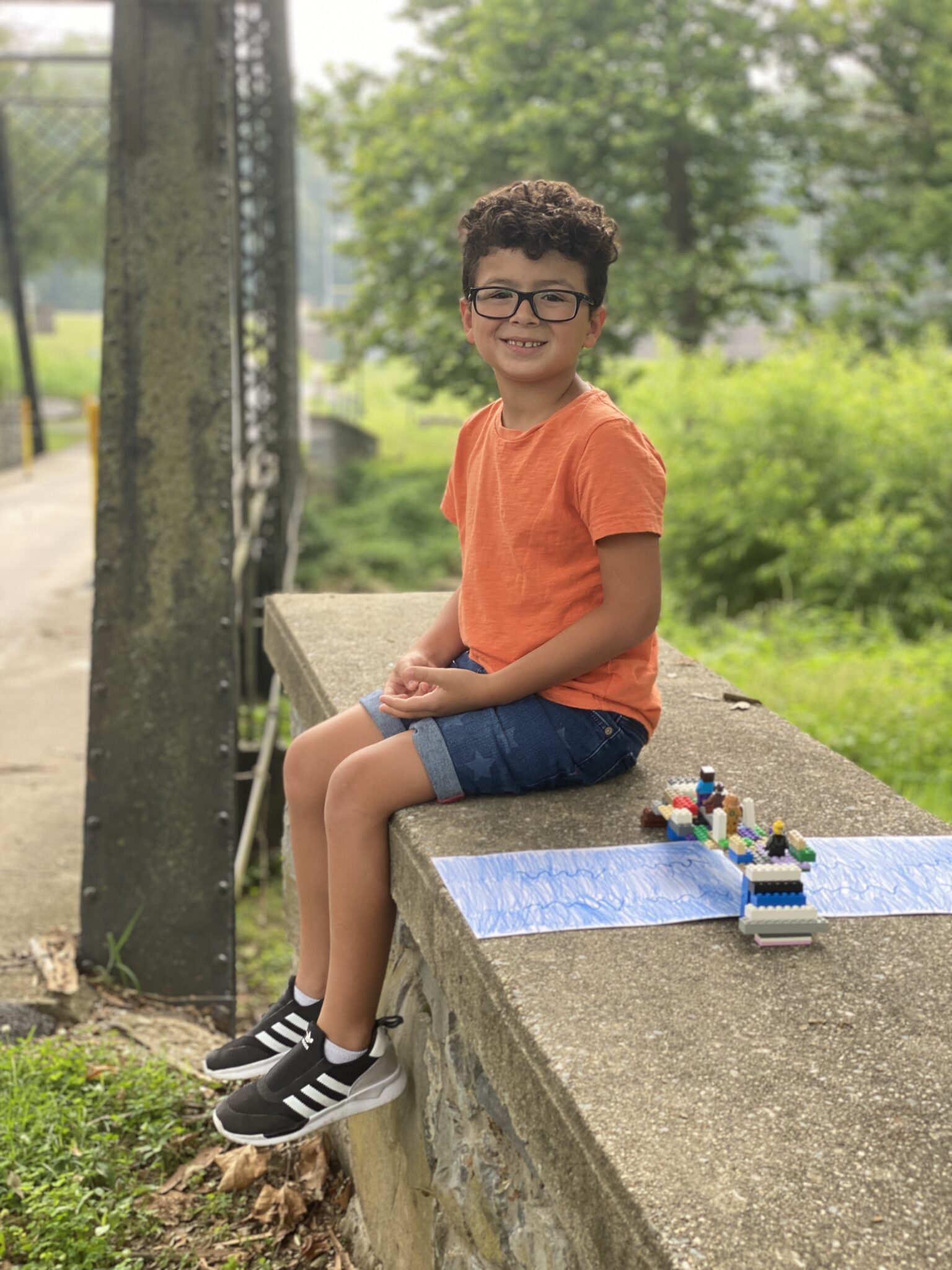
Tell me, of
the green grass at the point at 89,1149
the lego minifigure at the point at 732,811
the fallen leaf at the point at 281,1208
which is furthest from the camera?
the fallen leaf at the point at 281,1208

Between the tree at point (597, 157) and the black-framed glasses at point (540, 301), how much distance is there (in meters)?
15.5

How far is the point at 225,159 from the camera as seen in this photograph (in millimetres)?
4422

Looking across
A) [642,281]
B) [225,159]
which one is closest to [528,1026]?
[225,159]

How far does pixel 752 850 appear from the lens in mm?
1992

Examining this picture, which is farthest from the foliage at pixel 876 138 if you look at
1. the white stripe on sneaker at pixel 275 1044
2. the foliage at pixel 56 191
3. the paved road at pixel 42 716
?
the foliage at pixel 56 191

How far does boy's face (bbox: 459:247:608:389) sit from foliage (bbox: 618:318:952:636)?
841 cm

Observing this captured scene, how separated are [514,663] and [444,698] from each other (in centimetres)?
14

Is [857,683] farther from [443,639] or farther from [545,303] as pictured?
[545,303]

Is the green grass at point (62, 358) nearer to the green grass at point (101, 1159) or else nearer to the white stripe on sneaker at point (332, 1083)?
the green grass at point (101, 1159)

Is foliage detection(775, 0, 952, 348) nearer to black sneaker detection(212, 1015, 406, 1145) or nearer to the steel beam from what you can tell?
the steel beam

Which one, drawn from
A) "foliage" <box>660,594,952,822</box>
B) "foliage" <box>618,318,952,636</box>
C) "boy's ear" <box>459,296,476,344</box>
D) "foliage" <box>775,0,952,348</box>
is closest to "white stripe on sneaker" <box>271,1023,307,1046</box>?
"boy's ear" <box>459,296,476,344</box>

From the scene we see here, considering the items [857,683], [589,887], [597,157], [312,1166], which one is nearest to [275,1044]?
[312,1166]

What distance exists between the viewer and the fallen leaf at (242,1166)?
2.96 metres

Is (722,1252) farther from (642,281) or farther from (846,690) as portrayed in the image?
(642,281)
